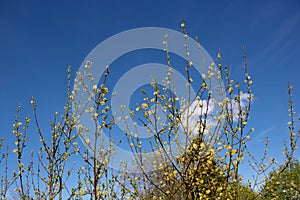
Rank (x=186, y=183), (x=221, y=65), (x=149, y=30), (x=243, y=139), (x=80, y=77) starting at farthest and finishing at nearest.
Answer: (x=149, y=30)
(x=80, y=77)
(x=221, y=65)
(x=243, y=139)
(x=186, y=183)

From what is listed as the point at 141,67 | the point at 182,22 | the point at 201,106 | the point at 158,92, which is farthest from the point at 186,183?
the point at 141,67

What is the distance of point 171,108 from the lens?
3.14 meters

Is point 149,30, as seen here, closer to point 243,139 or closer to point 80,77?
point 80,77

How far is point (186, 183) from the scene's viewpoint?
2.78m

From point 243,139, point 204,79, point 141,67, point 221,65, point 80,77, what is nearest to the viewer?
point 204,79

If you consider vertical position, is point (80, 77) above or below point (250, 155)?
above

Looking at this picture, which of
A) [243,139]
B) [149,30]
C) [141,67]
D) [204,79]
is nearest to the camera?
[204,79]

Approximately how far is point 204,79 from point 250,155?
1.68 metres

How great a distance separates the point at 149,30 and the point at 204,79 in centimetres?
567

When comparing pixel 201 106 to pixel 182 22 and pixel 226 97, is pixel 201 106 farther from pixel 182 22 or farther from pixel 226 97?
pixel 182 22

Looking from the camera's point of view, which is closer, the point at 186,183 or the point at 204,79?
the point at 186,183

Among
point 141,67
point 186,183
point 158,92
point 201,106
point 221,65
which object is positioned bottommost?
point 186,183

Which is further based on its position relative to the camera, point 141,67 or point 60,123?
point 141,67

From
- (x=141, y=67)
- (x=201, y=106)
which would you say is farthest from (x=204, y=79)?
(x=141, y=67)
